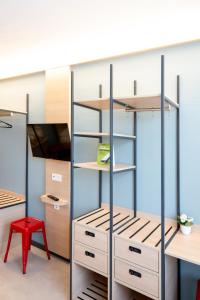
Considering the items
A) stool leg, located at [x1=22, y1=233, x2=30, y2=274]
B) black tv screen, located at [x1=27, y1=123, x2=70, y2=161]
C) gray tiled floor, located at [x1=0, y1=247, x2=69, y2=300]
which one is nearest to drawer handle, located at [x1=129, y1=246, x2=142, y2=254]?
gray tiled floor, located at [x1=0, y1=247, x2=69, y2=300]

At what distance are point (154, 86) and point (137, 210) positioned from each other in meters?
1.23

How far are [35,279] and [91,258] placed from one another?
0.91m

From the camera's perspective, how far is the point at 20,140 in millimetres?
3430

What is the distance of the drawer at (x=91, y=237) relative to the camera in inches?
77.4

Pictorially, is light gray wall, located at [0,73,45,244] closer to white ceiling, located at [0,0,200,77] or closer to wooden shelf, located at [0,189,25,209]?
wooden shelf, located at [0,189,25,209]

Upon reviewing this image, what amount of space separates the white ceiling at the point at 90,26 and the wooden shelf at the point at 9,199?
1908 mm

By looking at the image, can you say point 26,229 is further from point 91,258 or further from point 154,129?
point 154,129

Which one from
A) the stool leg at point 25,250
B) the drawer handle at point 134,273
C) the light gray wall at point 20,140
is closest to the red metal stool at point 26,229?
the stool leg at point 25,250

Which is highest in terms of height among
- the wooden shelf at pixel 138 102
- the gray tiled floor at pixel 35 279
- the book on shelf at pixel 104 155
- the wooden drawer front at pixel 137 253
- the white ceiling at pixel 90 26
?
the white ceiling at pixel 90 26

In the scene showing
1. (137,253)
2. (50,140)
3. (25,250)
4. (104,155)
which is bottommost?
(25,250)

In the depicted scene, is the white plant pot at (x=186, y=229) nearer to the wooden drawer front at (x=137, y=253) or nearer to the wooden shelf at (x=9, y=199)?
the wooden drawer front at (x=137, y=253)

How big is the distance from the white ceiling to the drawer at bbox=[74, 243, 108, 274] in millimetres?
1905

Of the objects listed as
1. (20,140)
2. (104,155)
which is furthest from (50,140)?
(104,155)

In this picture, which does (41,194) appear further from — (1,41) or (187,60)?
(187,60)
